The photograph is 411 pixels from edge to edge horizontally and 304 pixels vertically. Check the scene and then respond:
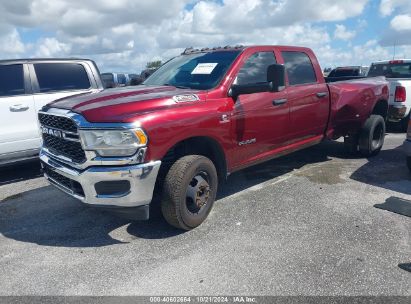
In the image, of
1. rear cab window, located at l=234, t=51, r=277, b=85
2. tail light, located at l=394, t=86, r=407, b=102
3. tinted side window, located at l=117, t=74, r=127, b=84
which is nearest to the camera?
rear cab window, located at l=234, t=51, r=277, b=85

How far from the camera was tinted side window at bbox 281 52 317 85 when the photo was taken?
16.5ft

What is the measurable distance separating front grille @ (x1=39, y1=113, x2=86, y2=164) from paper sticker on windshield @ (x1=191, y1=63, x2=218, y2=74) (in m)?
1.70

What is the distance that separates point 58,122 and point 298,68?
11.1ft

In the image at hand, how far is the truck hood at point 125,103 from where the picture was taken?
321cm

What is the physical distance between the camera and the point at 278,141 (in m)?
4.80

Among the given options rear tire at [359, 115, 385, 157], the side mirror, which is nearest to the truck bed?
rear tire at [359, 115, 385, 157]

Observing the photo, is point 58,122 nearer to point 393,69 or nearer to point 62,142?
point 62,142

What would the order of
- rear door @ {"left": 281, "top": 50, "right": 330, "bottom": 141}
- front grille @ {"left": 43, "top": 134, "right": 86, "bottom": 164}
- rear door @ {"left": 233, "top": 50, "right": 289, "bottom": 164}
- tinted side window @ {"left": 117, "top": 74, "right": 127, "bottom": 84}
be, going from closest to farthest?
1. front grille @ {"left": 43, "top": 134, "right": 86, "bottom": 164}
2. rear door @ {"left": 233, "top": 50, "right": 289, "bottom": 164}
3. rear door @ {"left": 281, "top": 50, "right": 330, "bottom": 141}
4. tinted side window @ {"left": 117, "top": 74, "right": 127, "bottom": 84}

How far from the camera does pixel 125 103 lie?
3387mm

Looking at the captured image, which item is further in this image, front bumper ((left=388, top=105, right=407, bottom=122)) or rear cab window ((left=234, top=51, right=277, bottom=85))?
front bumper ((left=388, top=105, right=407, bottom=122))

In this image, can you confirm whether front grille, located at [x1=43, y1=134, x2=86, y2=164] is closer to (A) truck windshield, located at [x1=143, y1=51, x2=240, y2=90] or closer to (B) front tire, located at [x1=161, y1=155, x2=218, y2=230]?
(B) front tire, located at [x1=161, y1=155, x2=218, y2=230]

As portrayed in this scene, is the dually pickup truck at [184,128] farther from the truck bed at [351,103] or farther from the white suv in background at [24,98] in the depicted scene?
the white suv in background at [24,98]

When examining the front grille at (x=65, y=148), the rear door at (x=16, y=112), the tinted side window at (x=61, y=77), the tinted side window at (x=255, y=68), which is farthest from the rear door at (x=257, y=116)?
the rear door at (x=16, y=112)

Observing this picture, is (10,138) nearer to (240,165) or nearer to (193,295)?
(240,165)
